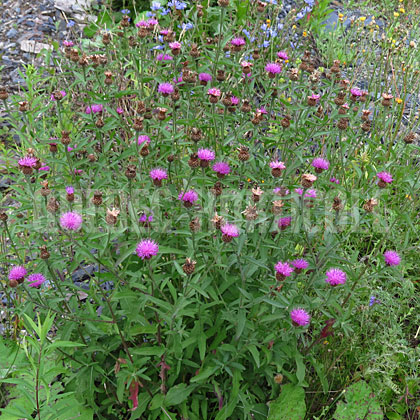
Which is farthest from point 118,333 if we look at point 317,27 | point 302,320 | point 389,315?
point 317,27

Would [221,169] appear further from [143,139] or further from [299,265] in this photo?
[299,265]

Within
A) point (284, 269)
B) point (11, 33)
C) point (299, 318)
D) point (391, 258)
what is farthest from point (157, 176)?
point (11, 33)

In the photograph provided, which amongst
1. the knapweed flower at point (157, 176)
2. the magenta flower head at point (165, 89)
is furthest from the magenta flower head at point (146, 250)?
the magenta flower head at point (165, 89)

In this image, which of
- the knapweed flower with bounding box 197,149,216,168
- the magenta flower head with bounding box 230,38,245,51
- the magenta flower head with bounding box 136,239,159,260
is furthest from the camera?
the magenta flower head with bounding box 230,38,245,51

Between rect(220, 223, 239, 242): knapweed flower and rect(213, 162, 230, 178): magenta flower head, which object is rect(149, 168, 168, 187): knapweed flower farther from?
rect(220, 223, 239, 242): knapweed flower

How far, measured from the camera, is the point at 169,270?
7.95ft

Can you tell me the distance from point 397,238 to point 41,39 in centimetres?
465

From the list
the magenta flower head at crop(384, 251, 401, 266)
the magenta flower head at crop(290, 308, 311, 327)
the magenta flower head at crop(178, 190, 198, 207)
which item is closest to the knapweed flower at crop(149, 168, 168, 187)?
the magenta flower head at crop(178, 190, 198, 207)

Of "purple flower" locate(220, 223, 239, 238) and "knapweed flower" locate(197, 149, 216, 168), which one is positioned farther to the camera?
"knapweed flower" locate(197, 149, 216, 168)

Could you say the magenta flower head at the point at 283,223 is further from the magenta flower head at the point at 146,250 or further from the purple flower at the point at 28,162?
the purple flower at the point at 28,162

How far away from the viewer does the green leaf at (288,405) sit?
2.21 metres

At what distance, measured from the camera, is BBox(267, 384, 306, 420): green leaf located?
7.25ft

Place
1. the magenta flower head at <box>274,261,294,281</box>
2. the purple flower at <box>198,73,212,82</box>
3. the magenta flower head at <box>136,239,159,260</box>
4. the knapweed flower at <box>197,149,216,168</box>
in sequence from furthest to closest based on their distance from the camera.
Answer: the purple flower at <box>198,73,212,82</box> → the knapweed flower at <box>197,149,216,168</box> → the magenta flower head at <box>274,261,294,281</box> → the magenta flower head at <box>136,239,159,260</box>

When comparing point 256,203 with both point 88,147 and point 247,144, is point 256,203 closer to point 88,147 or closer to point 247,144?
point 247,144
